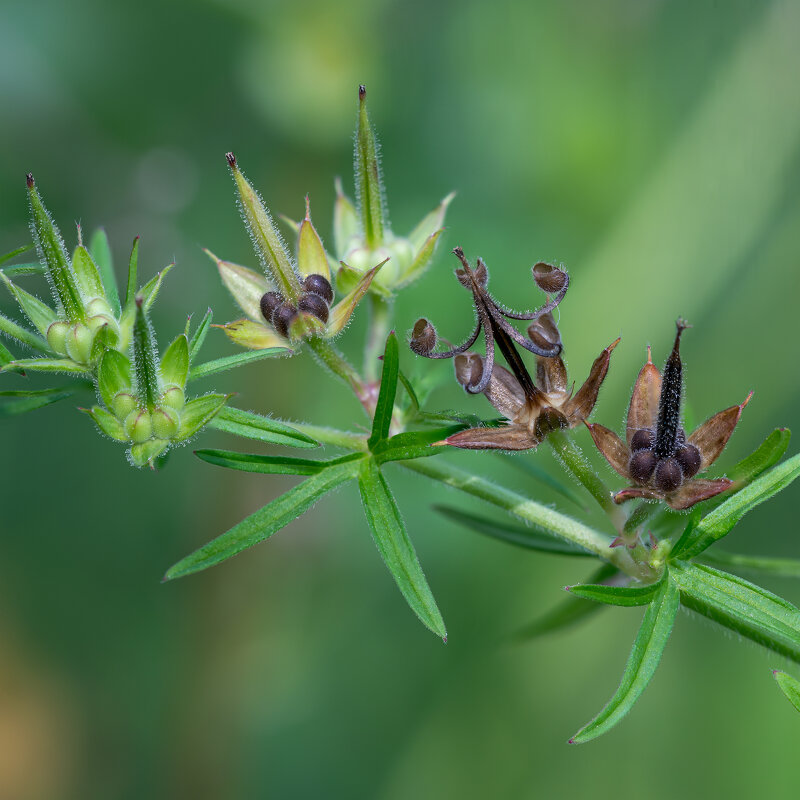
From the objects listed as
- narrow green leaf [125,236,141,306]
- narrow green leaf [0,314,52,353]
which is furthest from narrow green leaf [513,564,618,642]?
narrow green leaf [0,314,52,353]

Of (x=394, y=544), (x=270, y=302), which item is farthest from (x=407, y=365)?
(x=394, y=544)

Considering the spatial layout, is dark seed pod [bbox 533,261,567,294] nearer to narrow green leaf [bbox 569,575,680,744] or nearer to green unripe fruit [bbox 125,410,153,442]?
narrow green leaf [bbox 569,575,680,744]

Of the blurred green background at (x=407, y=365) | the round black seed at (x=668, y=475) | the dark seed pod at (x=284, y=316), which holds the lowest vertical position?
the blurred green background at (x=407, y=365)

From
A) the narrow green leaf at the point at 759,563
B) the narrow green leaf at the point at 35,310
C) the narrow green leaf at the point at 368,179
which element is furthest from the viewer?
the narrow green leaf at the point at 759,563

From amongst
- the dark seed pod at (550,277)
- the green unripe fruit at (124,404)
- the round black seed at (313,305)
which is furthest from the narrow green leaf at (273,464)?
the dark seed pod at (550,277)

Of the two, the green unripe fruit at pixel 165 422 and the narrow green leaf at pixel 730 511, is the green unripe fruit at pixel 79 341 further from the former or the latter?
the narrow green leaf at pixel 730 511
